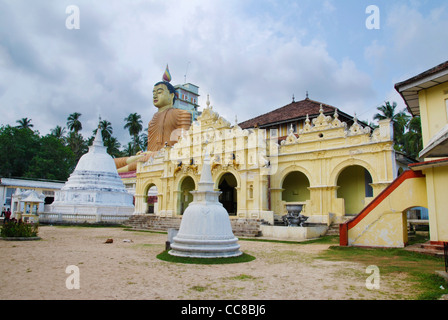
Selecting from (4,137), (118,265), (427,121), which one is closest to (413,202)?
(427,121)

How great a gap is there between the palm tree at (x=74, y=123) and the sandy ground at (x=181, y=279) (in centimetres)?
5564

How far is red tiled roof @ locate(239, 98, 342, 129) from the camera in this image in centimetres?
2438

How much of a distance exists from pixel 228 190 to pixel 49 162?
30.5 meters

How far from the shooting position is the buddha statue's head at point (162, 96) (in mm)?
41906

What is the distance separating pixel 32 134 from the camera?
4781cm

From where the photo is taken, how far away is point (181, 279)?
22.9 ft

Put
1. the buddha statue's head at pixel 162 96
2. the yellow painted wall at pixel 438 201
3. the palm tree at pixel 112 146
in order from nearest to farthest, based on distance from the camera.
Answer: the yellow painted wall at pixel 438 201
the buddha statue's head at pixel 162 96
the palm tree at pixel 112 146

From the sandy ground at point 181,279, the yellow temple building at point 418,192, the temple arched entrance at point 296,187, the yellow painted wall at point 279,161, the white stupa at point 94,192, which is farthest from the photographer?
the white stupa at point 94,192

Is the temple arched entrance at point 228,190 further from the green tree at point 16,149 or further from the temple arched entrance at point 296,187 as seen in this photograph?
the green tree at point 16,149

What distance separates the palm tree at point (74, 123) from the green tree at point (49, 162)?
42.6 feet

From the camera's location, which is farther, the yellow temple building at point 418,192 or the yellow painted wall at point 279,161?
the yellow painted wall at point 279,161

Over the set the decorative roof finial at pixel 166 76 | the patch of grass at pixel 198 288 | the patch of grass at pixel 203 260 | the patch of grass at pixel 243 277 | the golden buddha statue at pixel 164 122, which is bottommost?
the patch of grass at pixel 243 277

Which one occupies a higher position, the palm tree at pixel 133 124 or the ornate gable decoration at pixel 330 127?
the palm tree at pixel 133 124

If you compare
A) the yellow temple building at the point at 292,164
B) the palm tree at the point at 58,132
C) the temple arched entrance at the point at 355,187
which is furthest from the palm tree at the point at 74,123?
the temple arched entrance at the point at 355,187
